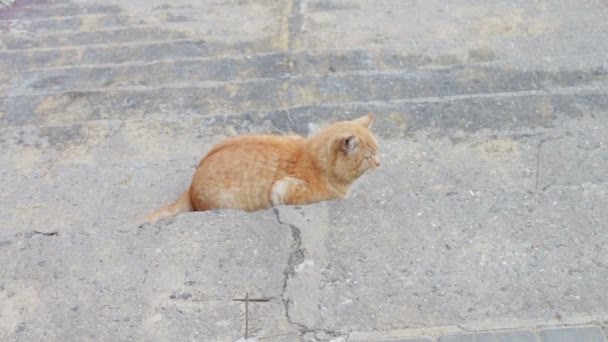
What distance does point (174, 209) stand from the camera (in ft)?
11.3

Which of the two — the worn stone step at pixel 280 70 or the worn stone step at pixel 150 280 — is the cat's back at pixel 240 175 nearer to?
the worn stone step at pixel 150 280

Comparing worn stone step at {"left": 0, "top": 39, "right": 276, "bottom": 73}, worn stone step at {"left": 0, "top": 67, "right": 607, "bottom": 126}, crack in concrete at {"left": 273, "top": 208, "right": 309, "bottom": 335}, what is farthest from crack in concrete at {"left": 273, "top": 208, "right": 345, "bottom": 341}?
worn stone step at {"left": 0, "top": 39, "right": 276, "bottom": 73}

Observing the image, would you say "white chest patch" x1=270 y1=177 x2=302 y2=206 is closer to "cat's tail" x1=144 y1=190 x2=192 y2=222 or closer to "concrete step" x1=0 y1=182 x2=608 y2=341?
"cat's tail" x1=144 y1=190 x2=192 y2=222

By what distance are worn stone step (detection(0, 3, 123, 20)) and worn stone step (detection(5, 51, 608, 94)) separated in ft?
4.93

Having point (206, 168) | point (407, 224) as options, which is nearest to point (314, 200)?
point (206, 168)

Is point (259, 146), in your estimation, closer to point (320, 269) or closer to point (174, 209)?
point (174, 209)

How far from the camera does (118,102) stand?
4945mm

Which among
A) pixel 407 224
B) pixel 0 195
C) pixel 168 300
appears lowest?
pixel 0 195

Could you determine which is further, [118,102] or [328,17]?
[328,17]

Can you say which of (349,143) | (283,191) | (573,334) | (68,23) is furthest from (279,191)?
(68,23)

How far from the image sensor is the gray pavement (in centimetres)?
236

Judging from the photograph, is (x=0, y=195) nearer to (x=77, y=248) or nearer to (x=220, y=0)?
(x=77, y=248)

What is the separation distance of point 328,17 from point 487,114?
7.80 ft

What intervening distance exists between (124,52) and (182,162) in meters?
2.06
